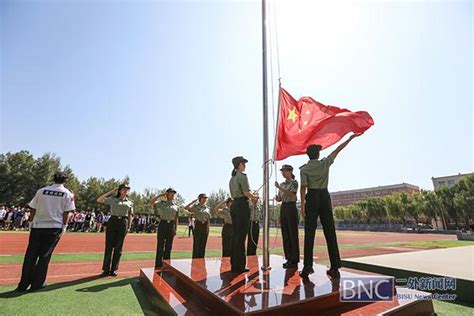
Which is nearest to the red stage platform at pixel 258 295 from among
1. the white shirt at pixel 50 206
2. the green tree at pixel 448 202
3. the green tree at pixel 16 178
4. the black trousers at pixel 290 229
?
the black trousers at pixel 290 229

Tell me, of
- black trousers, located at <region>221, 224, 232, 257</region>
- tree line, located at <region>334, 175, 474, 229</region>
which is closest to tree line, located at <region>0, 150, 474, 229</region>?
tree line, located at <region>334, 175, 474, 229</region>

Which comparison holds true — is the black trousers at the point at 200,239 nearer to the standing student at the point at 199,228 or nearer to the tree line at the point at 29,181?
the standing student at the point at 199,228

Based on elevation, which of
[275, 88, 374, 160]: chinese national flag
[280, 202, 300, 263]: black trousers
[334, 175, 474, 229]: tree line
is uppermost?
[275, 88, 374, 160]: chinese national flag

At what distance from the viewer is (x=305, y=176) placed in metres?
4.23

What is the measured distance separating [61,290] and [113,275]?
4.97 ft

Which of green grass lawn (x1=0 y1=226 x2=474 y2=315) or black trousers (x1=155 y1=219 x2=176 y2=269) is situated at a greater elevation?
black trousers (x1=155 y1=219 x2=176 y2=269)

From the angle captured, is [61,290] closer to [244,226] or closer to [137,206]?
[244,226]

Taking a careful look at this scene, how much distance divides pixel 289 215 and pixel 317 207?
1060 mm

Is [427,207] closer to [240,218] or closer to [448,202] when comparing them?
[448,202]

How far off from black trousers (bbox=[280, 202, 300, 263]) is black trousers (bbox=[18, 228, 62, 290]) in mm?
4076

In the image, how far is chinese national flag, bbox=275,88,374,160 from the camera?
485 cm

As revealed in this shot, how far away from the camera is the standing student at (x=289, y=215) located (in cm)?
498

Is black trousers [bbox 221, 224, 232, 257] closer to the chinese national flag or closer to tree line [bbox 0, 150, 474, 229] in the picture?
the chinese national flag

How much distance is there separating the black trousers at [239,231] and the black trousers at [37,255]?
10.0ft
